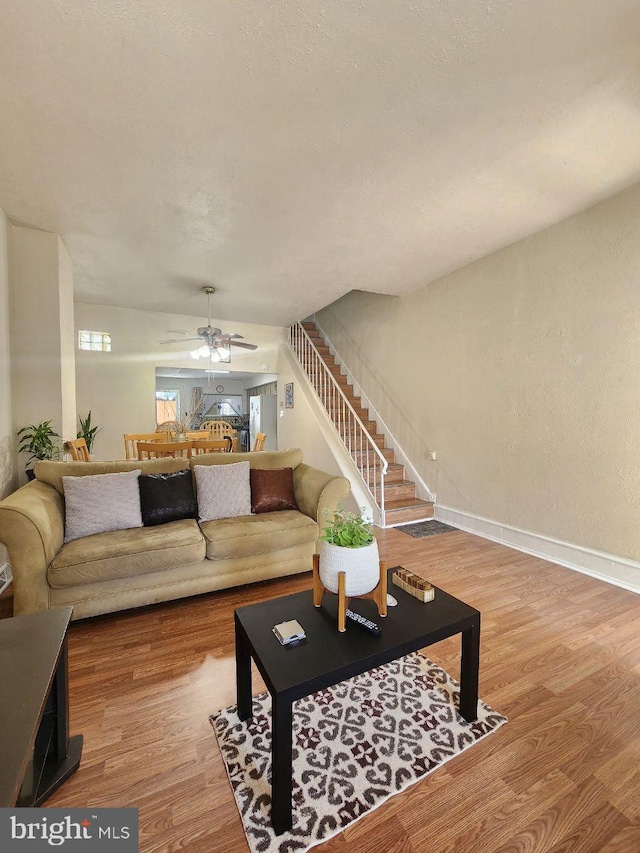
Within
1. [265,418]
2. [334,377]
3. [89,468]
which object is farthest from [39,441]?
[265,418]

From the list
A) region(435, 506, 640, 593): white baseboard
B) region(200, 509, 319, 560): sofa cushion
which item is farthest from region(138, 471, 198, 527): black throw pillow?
region(435, 506, 640, 593): white baseboard

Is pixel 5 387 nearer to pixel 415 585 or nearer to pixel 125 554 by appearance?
pixel 125 554

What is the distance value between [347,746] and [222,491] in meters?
1.83

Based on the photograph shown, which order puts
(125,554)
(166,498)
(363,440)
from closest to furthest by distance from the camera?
(125,554)
(166,498)
(363,440)

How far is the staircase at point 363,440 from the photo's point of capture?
4.23m

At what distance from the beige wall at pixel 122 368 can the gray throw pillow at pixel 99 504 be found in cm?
326

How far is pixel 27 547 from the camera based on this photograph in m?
1.97

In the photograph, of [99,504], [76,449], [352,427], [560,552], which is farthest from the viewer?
[352,427]

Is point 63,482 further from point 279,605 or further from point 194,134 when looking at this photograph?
Answer: point 194,134

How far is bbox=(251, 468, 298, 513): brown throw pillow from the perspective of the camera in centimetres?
295

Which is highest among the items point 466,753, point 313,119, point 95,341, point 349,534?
point 313,119

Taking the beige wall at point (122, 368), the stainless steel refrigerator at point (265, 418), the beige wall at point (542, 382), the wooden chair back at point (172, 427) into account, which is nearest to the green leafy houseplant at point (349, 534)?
the beige wall at point (542, 382)

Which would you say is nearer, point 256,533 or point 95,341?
point 256,533

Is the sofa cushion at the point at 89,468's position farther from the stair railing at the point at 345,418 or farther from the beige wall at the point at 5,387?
the stair railing at the point at 345,418
